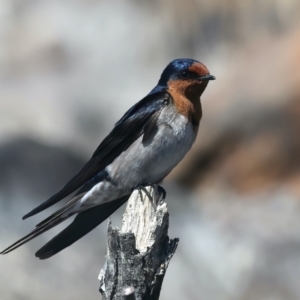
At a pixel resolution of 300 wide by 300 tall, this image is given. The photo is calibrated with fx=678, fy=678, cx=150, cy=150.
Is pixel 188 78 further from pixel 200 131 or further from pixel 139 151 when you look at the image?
pixel 200 131

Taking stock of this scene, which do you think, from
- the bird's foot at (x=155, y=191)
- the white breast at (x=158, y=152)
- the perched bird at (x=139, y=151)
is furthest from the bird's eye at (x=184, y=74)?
the bird's foot at (x=155, y=191)

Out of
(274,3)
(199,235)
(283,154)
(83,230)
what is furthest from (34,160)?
(83,230)

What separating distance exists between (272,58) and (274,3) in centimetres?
65

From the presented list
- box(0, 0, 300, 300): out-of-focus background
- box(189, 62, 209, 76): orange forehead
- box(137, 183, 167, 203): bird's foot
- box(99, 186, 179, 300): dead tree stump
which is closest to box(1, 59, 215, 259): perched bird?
box(189, 62, 209, 76): orange forehead

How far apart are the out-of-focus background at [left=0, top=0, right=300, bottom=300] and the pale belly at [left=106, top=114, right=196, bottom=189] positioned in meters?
2.52

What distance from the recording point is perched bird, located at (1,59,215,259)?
3.23 meters

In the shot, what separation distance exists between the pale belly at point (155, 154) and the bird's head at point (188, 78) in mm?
192

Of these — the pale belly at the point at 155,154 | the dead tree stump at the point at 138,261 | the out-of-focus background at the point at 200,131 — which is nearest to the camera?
the dead tree stump at the point at 138,261

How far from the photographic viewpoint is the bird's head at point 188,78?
11.1 feet

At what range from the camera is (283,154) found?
279 inches

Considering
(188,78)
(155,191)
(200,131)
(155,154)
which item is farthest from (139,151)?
(200,131)

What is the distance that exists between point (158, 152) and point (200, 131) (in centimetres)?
410

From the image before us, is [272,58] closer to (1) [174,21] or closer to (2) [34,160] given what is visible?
(1) [174,21]

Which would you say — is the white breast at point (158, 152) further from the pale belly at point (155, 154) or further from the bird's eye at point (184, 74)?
the bird's eye at point (184, 74)
